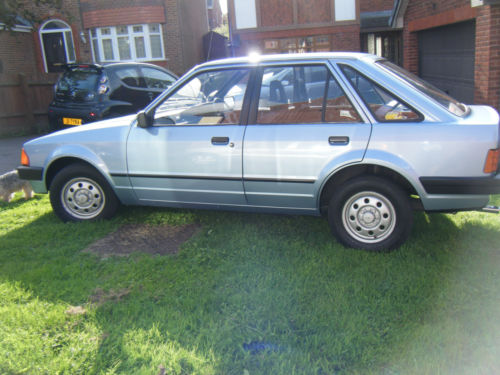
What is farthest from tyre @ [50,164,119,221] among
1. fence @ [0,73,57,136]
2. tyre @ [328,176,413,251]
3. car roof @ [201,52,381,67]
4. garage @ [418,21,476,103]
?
fence @ [0,73,57,136]

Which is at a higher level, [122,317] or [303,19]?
[303,19]

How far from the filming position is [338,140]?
4.05 m

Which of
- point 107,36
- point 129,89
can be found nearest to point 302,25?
point 107,36

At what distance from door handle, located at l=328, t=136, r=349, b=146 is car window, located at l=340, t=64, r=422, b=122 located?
0.32m

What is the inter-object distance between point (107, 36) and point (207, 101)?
1786cm

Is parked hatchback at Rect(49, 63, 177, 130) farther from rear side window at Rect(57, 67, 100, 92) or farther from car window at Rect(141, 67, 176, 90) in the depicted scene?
car window at Rect(141, 67, 176, 90)

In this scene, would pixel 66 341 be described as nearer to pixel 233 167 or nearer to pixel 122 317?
pixel 122 317

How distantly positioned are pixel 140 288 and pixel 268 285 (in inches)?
40.8

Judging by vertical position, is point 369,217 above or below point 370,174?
below

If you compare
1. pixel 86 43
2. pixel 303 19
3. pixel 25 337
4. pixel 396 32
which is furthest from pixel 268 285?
pixel 396 32

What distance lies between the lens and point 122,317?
10.9ft

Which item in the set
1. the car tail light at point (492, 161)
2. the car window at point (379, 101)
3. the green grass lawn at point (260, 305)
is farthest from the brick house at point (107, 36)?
the car tail light at point (492, 161)

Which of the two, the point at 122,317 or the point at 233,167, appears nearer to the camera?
the point at 122,317

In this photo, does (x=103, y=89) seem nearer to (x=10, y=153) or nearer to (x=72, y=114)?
(x=72, y=114)
